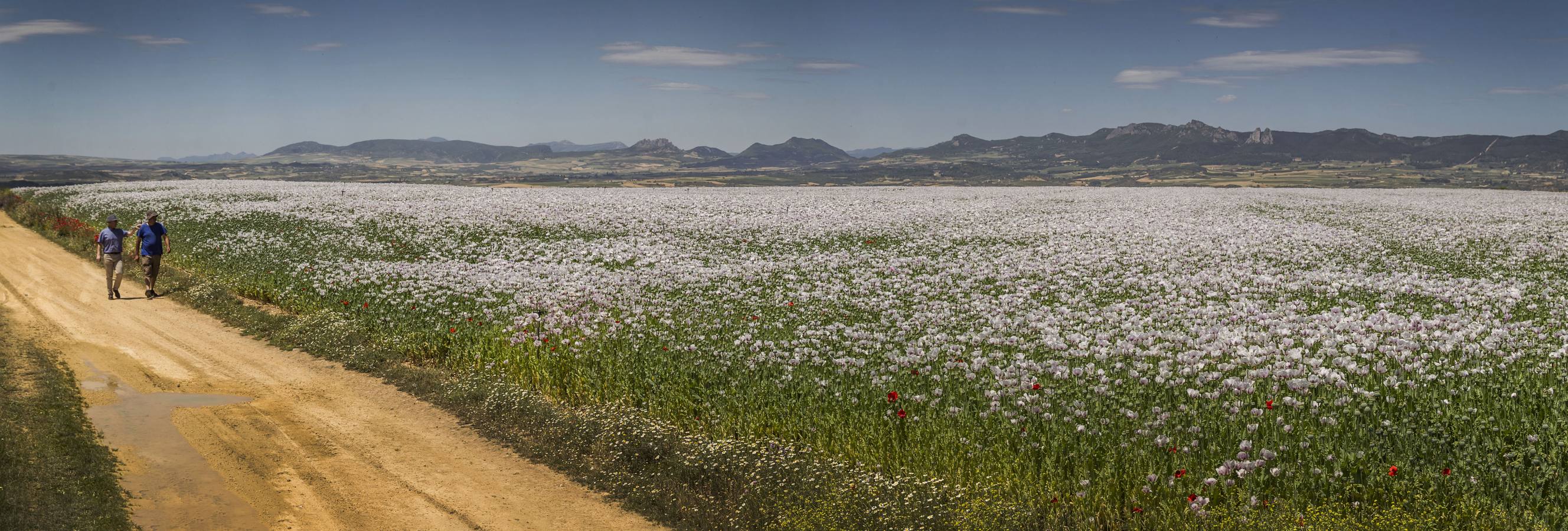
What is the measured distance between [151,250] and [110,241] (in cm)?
89

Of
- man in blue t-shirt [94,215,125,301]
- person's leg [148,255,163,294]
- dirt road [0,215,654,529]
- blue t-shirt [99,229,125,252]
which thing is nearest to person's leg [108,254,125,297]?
man in blue t-shirt [94,215,125,301]

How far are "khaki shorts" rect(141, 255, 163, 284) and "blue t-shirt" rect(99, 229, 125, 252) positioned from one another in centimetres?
65

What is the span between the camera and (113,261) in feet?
74.6

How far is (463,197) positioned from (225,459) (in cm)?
4424

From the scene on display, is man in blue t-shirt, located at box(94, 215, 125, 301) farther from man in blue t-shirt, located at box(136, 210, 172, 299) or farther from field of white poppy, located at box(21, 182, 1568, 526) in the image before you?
field of white poppy, located at box(21, 182, 1568, 526)

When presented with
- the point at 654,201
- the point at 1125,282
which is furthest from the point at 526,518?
the point at 654,201

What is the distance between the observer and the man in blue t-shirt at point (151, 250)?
903 inches

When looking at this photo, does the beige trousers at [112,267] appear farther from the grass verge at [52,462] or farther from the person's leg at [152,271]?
the grass verge at [52,462]

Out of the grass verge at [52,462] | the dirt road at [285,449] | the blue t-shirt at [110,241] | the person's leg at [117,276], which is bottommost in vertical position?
the dirt road at [285,449]

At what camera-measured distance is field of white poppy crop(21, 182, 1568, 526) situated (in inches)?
350

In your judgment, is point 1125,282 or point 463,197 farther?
point 463,197

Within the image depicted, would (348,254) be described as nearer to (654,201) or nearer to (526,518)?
(526,518)

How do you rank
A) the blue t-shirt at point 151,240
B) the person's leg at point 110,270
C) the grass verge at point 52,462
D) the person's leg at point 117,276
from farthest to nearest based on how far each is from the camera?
the blue t-shirt at point 151,240, the person's leg at point 117,276, the person's leg at point 110,270, the grass verge at point 52,462

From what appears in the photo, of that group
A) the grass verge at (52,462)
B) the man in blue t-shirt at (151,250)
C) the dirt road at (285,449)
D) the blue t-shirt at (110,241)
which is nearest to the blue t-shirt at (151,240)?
the man in blue t-shirt at (151,250)
